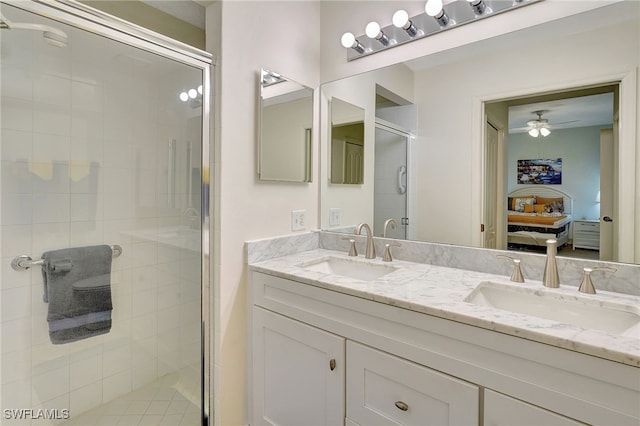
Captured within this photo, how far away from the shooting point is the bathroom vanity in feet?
2.48

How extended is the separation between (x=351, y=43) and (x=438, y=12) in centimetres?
47

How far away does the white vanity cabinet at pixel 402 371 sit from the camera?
76cm

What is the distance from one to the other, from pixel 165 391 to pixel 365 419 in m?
1.13

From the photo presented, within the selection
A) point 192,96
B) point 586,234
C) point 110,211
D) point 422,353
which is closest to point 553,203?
point 586,234

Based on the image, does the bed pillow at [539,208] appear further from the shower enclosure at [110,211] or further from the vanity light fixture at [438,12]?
the shower enclosure at [110,211]

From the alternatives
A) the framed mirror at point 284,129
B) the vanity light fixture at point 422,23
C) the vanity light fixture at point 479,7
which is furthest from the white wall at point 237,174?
the vanity light fixture at point 479,7

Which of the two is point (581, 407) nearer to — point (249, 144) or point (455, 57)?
point (455, 57)

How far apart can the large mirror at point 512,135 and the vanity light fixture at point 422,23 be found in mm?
117

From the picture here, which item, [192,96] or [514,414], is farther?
[192,96]

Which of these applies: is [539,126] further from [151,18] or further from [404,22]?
[151,18]

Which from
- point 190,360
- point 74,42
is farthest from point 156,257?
point 74,42

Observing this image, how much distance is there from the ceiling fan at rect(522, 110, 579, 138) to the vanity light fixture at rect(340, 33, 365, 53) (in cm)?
94

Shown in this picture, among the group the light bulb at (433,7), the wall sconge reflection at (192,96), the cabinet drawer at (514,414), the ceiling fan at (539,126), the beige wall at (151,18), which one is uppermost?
the beige wall at (151,18)

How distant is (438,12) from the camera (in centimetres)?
144
